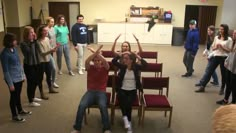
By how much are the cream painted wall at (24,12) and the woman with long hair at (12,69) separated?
6.92 m

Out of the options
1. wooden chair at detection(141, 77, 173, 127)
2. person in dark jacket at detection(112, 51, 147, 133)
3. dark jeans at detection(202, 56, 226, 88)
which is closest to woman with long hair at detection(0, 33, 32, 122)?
person in dark jacket at detection(112, 51, 147, 133)

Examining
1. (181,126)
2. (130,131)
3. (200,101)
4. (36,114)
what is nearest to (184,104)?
(200,101)

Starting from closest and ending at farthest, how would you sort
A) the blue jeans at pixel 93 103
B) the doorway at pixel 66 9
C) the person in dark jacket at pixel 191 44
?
the blue jeans at pixel 93 103
the person in dark jacket at pixel 191 44
the doorway at pixel 66 9

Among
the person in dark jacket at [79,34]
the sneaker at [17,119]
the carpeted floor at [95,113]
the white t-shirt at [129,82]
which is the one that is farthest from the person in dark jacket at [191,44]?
the sneaker at [17,119]

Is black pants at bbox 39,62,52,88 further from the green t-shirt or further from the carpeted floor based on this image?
the green t-shirt

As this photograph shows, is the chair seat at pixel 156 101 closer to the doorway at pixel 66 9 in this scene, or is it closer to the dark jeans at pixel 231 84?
the dark jeans at pixel 231 84

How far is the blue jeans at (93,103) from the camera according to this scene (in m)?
3.45

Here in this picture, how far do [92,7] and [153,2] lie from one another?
2.77m

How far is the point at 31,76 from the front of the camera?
164 inches

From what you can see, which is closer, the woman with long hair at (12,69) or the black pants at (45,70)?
the woman with long hair at (12,69)

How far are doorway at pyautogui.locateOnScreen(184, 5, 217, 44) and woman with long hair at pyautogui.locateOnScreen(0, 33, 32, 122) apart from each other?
30.0 feet

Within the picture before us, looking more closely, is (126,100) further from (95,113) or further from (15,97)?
→ (15,97)

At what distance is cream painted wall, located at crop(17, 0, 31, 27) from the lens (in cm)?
991

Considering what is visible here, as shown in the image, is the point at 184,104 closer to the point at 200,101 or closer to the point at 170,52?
the point at 200,101
